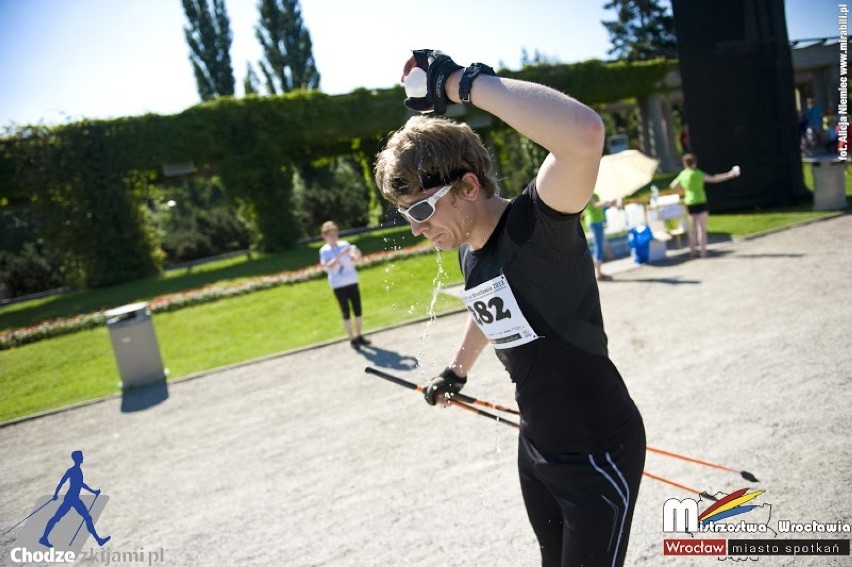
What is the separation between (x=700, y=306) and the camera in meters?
8.51

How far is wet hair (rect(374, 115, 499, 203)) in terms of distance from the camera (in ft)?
6.64

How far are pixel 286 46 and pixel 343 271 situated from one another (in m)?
37.9

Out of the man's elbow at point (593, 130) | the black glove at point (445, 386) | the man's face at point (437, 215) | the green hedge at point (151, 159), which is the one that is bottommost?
the black glove at point (445, 386)

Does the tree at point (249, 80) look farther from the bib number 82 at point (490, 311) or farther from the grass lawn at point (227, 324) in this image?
the bib number 82 at point (490, 311)

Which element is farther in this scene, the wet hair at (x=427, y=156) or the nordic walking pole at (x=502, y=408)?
the nordic walking pole at (x=502, y=408)

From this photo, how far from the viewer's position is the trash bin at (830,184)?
45.7ft

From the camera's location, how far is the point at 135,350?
9797mm

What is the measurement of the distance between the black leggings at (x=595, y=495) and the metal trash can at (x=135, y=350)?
927 cm

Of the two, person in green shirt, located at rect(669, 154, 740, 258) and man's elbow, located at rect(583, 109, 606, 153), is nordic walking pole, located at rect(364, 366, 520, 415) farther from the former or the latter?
person in green shirt, located at rect(669, 154, 740, 258)

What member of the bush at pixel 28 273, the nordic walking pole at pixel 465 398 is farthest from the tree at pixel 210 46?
the nordic walking pole at pixel 465 398

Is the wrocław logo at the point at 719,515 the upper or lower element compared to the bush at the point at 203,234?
lower

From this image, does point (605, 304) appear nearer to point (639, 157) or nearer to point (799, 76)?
point (639, 157)

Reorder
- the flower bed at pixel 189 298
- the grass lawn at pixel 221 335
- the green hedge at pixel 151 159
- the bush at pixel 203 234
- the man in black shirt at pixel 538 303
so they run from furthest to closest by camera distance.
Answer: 1. the bush at pixel 203 234
2. the green hedge at pixel 151 159
3. the flower bed at pixel 189 298
4. the grass lawn at pixel 221 335
5. the man in black shirt at pixel 538 303

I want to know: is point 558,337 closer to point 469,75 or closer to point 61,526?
point 469,75
